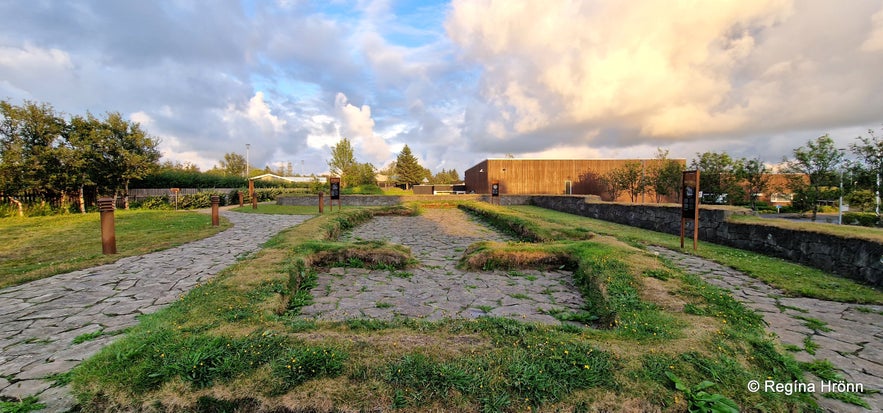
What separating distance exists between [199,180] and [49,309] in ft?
79.7

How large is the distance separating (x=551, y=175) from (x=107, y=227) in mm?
27393

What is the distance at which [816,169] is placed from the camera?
14.8 m

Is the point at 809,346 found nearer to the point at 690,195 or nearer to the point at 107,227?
the point at 690,195

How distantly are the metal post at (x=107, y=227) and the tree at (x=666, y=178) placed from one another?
26.2m

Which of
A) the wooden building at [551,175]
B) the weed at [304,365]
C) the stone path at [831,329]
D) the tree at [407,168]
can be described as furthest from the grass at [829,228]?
the tree at [407,168]

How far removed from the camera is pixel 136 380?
1.97 m

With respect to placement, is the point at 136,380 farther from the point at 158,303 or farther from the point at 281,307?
the point at 158,303

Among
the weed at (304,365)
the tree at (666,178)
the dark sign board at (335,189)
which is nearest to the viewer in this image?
the weed at (304,365)

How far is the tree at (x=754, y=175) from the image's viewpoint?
698 inches

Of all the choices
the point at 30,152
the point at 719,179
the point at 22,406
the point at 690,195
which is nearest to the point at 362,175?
the point at 30,152

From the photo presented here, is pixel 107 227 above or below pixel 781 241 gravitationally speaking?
above

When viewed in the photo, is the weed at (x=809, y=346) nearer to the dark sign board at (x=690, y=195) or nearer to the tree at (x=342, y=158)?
the dark sign board at (x=690, y=195)

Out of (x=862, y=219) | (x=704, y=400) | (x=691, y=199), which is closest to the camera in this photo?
(x=704, y=400)

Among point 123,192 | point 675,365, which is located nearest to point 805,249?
point 675,365
